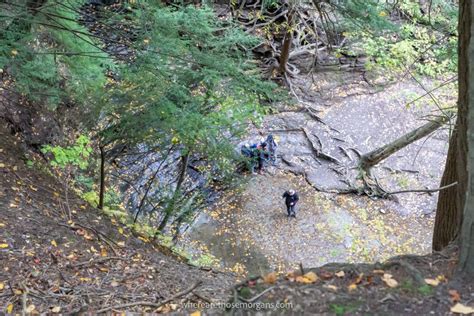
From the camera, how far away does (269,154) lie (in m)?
14.2

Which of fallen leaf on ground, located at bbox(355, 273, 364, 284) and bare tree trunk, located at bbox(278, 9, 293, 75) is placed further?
bare tree trunk, located at bbox(278, 9, 293, 75)

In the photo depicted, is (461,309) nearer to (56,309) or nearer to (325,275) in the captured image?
(325,275)

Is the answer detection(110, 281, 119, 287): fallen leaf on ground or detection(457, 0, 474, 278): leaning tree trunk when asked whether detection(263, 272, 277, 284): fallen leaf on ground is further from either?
detection(110, 281, 119, 287): fallen leaf on ground

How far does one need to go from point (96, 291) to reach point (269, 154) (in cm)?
1068

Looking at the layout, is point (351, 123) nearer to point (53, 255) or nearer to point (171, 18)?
point (171, 18)

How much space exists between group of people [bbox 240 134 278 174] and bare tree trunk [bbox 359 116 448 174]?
2.79m

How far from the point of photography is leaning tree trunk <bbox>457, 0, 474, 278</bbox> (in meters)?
2.53

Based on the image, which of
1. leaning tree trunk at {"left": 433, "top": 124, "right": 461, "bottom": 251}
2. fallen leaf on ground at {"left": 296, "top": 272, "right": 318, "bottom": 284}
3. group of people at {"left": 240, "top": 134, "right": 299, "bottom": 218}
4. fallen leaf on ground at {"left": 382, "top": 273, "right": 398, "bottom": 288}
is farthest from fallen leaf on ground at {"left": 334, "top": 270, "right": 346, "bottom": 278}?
group of people at {"left": 240, "top": 134, "right": 299, "bottom": 218}

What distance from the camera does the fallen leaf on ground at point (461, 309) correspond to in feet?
7.47

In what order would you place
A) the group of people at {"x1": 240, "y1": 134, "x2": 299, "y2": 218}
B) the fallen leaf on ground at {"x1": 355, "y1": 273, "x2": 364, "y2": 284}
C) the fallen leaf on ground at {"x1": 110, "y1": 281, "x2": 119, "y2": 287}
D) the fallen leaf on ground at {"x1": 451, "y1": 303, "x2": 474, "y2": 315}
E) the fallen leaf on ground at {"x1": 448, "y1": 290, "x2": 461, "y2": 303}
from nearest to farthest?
the fallen leaf on ground at {"x1": 451, "y1": 303, "x2": 474, "y2": 315}
the fallen leaf on ground at {"x1": 448, "y1": 290, "x2": 461, "y2": 303}
the fallen leaf on ground at {"x1": 355, "y1": 273, "x2": 364, "y2": 284}
the fallen leaf on ground at {"x1": 110, "y1": 281, "x2": 119, "y2": 287}
the group of people at {"x1": 240, "y1": 134, "x2": 299, "y2": 218}

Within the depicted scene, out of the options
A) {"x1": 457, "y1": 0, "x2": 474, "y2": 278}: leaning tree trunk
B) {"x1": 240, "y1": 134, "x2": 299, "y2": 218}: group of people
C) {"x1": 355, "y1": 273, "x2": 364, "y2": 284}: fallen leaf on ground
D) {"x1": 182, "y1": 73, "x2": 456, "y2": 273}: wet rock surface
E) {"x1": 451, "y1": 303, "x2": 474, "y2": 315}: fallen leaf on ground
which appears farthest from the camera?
{"x1": 240, "y1": 134, "x2": 299, "y2": 218}: group of people

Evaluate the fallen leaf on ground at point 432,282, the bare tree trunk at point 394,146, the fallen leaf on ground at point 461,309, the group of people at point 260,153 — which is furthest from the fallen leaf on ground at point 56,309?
the group of people at point 260,153

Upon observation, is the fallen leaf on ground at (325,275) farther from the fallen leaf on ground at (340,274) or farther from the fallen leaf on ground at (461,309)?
the fallen leaf on ground at (461,309)

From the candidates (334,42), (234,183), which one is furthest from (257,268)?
(334,42)
